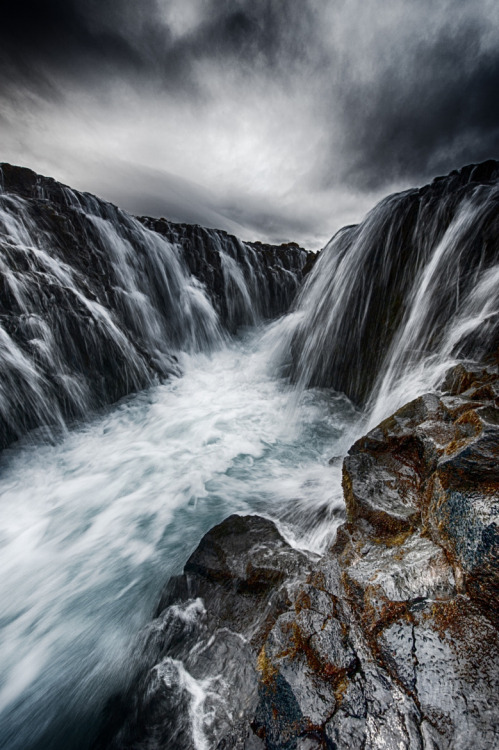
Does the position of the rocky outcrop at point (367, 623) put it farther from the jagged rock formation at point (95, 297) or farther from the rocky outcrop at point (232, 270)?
the rocky outcrop at point (232, 270)

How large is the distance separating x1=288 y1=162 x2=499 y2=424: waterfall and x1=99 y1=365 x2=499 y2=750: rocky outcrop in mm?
1493

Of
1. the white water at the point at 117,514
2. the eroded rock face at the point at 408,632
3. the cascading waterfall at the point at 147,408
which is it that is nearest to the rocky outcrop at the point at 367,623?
the eroded rock face at the point at 408,632

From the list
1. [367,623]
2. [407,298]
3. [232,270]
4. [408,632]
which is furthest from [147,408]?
[232,270]

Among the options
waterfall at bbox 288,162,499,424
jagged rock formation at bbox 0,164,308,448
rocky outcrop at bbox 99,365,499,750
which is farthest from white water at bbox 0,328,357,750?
waterfall at bbox 288,162,499,424

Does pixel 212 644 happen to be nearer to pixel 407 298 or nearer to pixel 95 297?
pixel 407 298

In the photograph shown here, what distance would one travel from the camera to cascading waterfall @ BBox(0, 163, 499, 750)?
329cm

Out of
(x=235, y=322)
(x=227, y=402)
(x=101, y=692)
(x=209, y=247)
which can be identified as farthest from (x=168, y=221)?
(x=101, y=692)

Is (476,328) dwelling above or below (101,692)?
above

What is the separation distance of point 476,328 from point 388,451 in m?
2.47

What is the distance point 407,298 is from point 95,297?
359 inches

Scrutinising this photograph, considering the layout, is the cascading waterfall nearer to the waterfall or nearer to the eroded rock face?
the waterfall

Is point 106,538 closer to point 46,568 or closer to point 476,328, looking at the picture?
point 46,568

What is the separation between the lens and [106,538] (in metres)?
4.68

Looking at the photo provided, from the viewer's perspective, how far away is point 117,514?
5.14 meters
